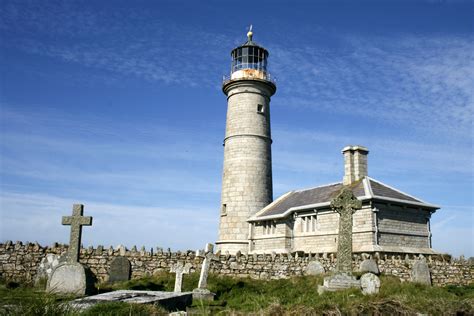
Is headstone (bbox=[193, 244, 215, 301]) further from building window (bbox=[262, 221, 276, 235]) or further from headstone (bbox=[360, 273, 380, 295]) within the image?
building window (bbox=[262, 221, 276, 235])

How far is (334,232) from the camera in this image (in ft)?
76.8

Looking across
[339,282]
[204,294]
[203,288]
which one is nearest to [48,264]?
[203,288]

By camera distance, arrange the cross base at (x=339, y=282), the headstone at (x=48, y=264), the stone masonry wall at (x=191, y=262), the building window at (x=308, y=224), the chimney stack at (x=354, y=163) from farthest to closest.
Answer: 1. the chimney stack at (x=354, y=163)
2. the building window at (x=308, y=224)
3. the stone masonry wall at (x=191, y=262)
4. the headstone at (x=48, y=264)
5. the cross base at (x=339, y=282)

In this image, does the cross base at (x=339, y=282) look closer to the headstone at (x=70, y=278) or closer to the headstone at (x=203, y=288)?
the headstone at (x=203, y=288)

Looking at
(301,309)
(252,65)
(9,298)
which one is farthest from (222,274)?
(252,65)

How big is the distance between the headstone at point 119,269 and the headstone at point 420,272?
1217cm

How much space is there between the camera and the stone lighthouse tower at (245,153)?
29000mm

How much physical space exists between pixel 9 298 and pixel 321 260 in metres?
16.1

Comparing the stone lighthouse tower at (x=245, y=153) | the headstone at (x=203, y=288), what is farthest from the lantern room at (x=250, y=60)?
the headstone at (x=203, y=288)

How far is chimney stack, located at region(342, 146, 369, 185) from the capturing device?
25547 millimetres

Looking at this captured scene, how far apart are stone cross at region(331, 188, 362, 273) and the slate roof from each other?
23.2 ft

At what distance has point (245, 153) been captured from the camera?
29312mm

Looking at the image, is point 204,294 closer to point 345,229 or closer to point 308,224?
point 345,229

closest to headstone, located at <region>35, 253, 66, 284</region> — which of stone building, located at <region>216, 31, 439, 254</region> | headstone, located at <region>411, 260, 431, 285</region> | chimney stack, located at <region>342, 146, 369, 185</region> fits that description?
stone building, located at <region>216, 31, 439, 254</region>
